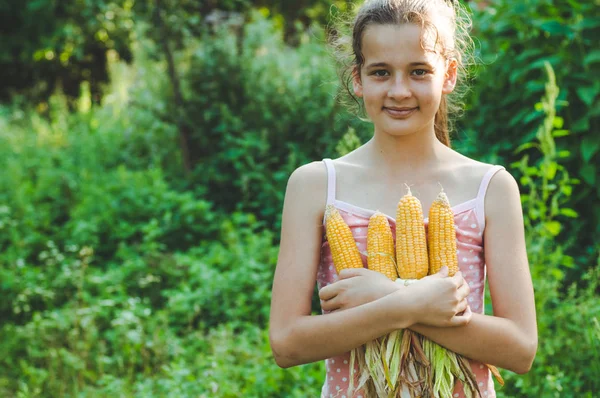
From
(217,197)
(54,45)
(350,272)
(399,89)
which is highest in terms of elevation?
(54,45)

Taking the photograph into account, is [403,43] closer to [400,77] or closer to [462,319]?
[400,77]

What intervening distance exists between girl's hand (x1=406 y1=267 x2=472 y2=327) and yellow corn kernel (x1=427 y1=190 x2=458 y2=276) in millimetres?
58

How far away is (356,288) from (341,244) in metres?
0.13

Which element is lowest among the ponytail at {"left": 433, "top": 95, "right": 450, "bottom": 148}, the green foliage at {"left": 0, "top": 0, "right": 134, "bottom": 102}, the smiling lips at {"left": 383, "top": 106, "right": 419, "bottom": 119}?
the ponytail at {"left": 433, "top": 95, "right": 450, "bottom": 148}

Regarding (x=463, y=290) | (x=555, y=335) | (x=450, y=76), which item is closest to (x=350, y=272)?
(x=463, y=290)

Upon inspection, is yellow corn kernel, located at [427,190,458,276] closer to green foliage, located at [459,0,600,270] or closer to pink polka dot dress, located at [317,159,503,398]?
pink polka dot dress, located at [317,159,503,398]

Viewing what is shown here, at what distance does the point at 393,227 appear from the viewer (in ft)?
5.93

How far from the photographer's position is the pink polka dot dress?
1798 millimetres

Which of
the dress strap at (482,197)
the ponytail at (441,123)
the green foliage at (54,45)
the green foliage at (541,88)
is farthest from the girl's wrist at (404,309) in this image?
the green foliage at (54,45)

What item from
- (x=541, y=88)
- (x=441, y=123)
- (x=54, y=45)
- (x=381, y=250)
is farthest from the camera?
(x=54, y=45)

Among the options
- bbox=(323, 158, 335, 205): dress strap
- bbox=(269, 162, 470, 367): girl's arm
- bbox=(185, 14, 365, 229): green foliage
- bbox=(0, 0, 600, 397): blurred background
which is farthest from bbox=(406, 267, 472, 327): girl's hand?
bbox=(185, 14, 365, 229): green foliage

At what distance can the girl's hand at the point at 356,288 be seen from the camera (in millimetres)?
1654

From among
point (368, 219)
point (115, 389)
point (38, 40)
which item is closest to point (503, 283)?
point (368, 219)

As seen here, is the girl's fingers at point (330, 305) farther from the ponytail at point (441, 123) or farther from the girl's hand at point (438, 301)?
the ponytail at point (441, 123)
